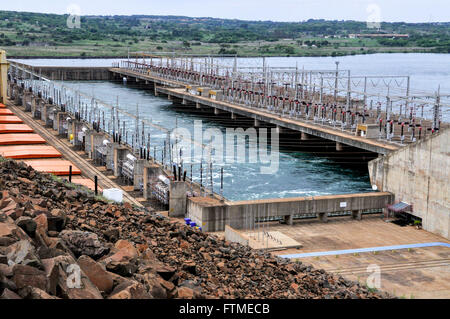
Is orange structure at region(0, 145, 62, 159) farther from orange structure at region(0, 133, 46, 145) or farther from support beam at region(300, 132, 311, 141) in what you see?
support beam at region(300, 132, 311, 141)

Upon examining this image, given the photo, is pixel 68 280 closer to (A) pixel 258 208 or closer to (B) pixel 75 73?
(A) pixel 258 208

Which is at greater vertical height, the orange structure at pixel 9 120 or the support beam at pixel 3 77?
the support beam at pixel 3 77

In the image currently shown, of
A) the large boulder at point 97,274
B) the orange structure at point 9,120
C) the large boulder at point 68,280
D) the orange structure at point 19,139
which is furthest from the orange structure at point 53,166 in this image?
the large boulder at point 68,280

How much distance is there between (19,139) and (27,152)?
6209 millimetres

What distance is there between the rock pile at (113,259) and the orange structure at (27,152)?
24.8m

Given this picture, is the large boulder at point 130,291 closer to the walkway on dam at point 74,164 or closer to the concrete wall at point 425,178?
the walkway on dam at point 74,164

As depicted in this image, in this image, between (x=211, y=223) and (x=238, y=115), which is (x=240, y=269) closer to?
(x=211, y=223)

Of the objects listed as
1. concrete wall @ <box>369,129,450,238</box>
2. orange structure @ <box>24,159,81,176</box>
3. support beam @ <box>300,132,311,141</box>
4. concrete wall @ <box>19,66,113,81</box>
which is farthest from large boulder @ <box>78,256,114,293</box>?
concrete wall @ <box>19,66,113,81</box>

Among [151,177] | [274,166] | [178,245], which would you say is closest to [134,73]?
[274,166]

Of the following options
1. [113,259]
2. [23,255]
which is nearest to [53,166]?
[113,259]

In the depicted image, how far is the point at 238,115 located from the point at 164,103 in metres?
23.2

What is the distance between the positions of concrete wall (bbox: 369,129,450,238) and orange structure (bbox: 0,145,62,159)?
914 inches

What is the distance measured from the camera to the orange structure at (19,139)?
53.6m

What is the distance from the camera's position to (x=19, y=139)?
178ft
